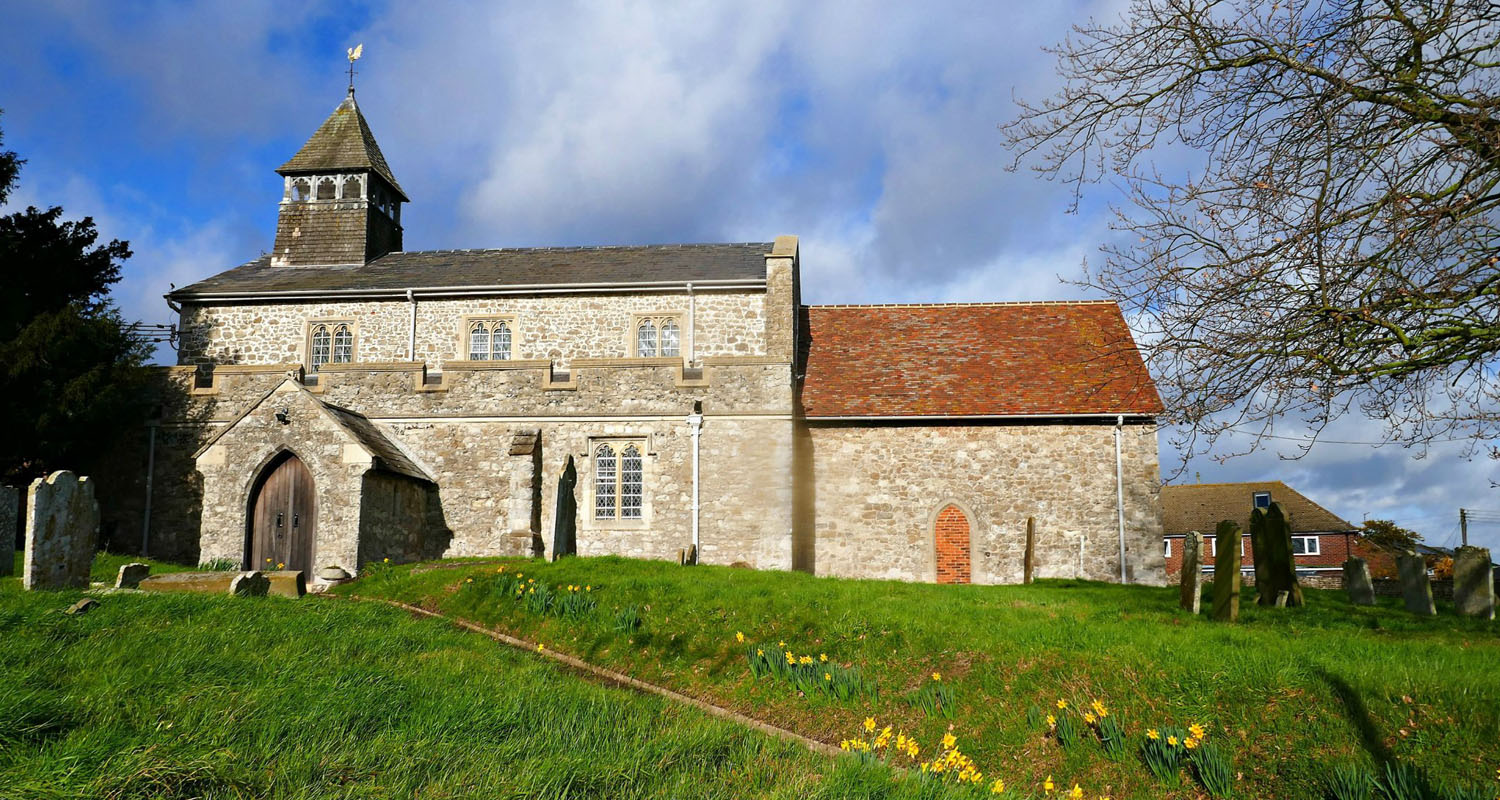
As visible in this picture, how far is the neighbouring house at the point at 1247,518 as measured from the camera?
44.2 metres

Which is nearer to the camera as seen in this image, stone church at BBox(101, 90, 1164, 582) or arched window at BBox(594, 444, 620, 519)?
stone church at BBox(101, 90, 1164, 582)

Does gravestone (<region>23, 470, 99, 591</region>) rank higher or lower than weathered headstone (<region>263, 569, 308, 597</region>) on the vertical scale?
higher

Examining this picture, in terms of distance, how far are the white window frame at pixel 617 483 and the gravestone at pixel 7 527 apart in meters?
9.54

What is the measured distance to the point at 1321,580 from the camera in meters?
41.3

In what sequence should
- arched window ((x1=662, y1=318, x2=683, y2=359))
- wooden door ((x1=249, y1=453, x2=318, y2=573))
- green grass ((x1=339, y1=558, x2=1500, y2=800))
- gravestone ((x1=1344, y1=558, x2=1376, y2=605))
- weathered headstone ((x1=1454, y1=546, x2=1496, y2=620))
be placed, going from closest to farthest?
green grass ((x1=339, y1=558, x2=1500, y2=800)) < weathered headstone ((x1=1454, y1=546, x2=1496, y2=620)) < gravestone ((x1=1344, y1=558, x2=1376, y2=605)) < wooden door ((x1=249, y1=453, x2=318, y2=573)) < arched window ((x1=662, y1=318, x2=683, y2=359))

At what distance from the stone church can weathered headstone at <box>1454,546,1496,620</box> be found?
7.42 meters

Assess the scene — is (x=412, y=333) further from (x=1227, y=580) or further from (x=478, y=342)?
(x=1227, y=580)

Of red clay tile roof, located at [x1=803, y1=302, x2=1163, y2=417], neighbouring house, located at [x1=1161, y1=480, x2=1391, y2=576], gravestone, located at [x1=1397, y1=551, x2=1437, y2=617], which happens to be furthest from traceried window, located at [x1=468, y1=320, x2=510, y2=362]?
neighbouring house, located at [x1=1161, y1=480, x2=1391, y2=576]

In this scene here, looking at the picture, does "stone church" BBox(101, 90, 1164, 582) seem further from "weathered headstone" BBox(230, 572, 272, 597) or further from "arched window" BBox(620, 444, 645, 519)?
"weathered headstone" BBox(230, 572, 272, 597)

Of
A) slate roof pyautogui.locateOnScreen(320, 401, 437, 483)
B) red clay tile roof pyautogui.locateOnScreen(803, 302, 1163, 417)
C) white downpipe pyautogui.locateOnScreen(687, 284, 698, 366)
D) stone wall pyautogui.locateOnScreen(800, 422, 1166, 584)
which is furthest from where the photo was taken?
white downpipe pyautogui.locateOnScreen(687, 284, 698, 366)

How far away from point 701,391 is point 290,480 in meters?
7.77

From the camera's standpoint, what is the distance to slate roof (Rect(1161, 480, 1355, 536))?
4559 centimetres

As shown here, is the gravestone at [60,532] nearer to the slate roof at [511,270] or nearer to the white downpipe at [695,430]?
the white downpipe at [695,430]

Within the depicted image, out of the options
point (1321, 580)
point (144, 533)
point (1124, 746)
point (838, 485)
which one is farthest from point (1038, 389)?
point (1321, 580)
